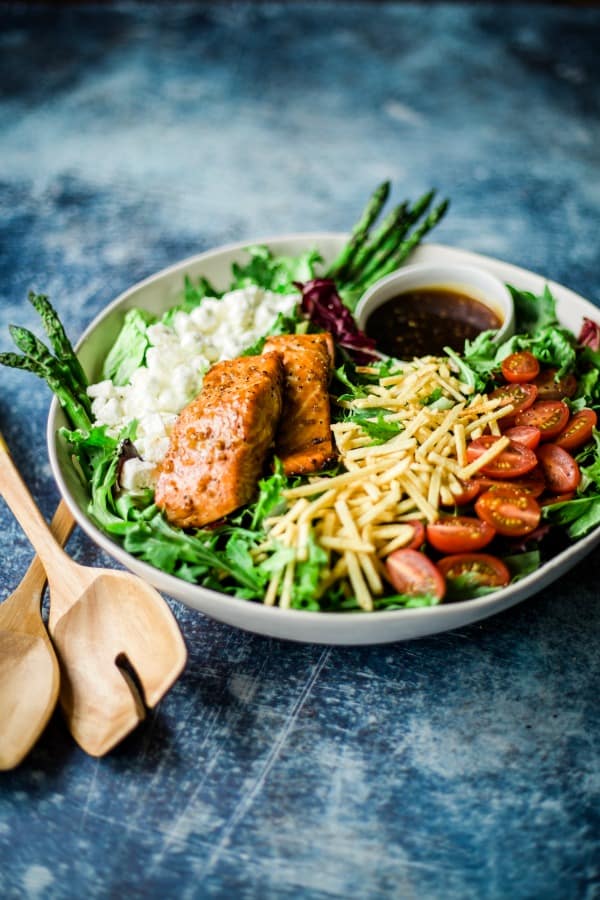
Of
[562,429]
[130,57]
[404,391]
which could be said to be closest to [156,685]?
[404,391]

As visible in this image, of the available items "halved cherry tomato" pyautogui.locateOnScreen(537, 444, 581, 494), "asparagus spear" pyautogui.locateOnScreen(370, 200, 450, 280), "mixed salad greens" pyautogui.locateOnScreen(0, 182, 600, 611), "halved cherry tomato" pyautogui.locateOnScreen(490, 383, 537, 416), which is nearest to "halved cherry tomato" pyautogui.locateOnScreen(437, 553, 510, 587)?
"mixed salad greens" pyautogui.locateOnScreen(0, 182, 600, 611)

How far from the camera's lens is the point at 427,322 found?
454 cm

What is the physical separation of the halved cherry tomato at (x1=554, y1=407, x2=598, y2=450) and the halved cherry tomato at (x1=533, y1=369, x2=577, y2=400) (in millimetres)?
218

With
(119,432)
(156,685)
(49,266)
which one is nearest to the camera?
(156,685)

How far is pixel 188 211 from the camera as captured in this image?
6.07 meters

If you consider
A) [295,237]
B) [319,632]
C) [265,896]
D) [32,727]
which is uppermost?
[295,237]

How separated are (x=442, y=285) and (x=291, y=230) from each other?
1653 mm

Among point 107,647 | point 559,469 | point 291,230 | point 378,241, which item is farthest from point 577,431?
point 291,230

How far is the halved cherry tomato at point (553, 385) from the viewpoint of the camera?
386 centimetres

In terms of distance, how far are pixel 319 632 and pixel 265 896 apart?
89 centimetres

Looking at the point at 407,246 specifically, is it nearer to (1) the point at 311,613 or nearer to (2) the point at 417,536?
(2) the point at 417,536

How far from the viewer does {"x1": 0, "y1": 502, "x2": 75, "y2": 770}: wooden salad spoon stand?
2.96m

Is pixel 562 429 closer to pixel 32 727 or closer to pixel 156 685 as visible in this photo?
pixel 156 685

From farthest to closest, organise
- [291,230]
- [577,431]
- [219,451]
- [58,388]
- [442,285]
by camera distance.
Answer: [291,230]
[442,285]
[58,388]
[577,431]
[219,451]
